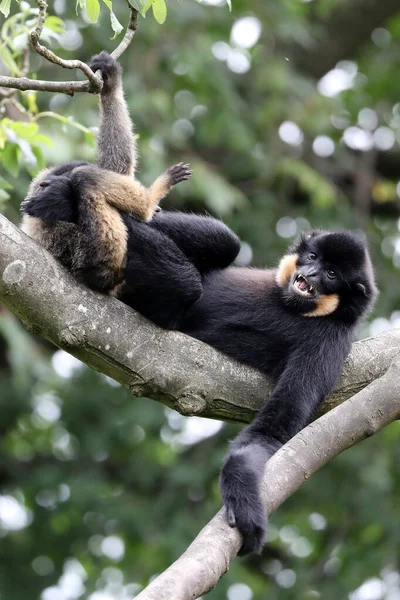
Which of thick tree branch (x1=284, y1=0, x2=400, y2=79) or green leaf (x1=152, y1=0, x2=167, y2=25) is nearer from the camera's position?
green leaf (x1=152, y1=0, x2=167, y2=25)

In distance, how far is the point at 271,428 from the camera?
5648 millimetres

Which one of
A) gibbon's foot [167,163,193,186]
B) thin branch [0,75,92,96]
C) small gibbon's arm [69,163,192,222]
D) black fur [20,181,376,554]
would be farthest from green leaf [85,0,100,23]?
gibbon's foot [167,163,193,186]

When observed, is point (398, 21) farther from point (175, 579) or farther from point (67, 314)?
point (175, 579)

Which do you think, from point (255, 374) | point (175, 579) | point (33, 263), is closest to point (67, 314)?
point (33, 263)

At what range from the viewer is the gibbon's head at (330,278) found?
6391mm

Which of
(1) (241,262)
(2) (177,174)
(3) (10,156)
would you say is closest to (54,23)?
(3) (10,156)

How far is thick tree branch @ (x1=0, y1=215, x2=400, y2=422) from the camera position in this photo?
4.97 metres

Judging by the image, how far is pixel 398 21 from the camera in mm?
13922

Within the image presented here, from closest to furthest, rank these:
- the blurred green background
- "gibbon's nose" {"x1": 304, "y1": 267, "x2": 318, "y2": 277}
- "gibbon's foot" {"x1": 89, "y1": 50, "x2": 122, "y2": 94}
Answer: "gibbon's foot" {"x1": 89, "y1": 50, "x2": 122, "y2": 94}
"gibbon's nose" {"x1": 304, "y1": 267, "x2": 318, "y2": 277}
the blurred green background

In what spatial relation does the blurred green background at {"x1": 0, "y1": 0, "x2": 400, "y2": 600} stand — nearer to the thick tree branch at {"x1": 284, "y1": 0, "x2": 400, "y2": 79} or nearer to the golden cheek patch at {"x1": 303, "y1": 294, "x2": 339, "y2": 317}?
the thick tree branch at {"x1": 284, "y1": 0, "x2": 400, "y2": 79}

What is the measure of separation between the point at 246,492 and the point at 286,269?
2.25 metres

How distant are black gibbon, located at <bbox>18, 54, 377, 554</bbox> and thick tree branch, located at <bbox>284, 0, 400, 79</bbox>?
811 cm

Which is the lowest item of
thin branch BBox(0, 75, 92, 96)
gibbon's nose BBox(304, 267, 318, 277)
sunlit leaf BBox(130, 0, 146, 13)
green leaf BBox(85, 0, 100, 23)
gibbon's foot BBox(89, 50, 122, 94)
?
gibbon's nose BBox(304, 267, 318, 277)

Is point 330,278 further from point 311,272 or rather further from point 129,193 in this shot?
point 129,193
